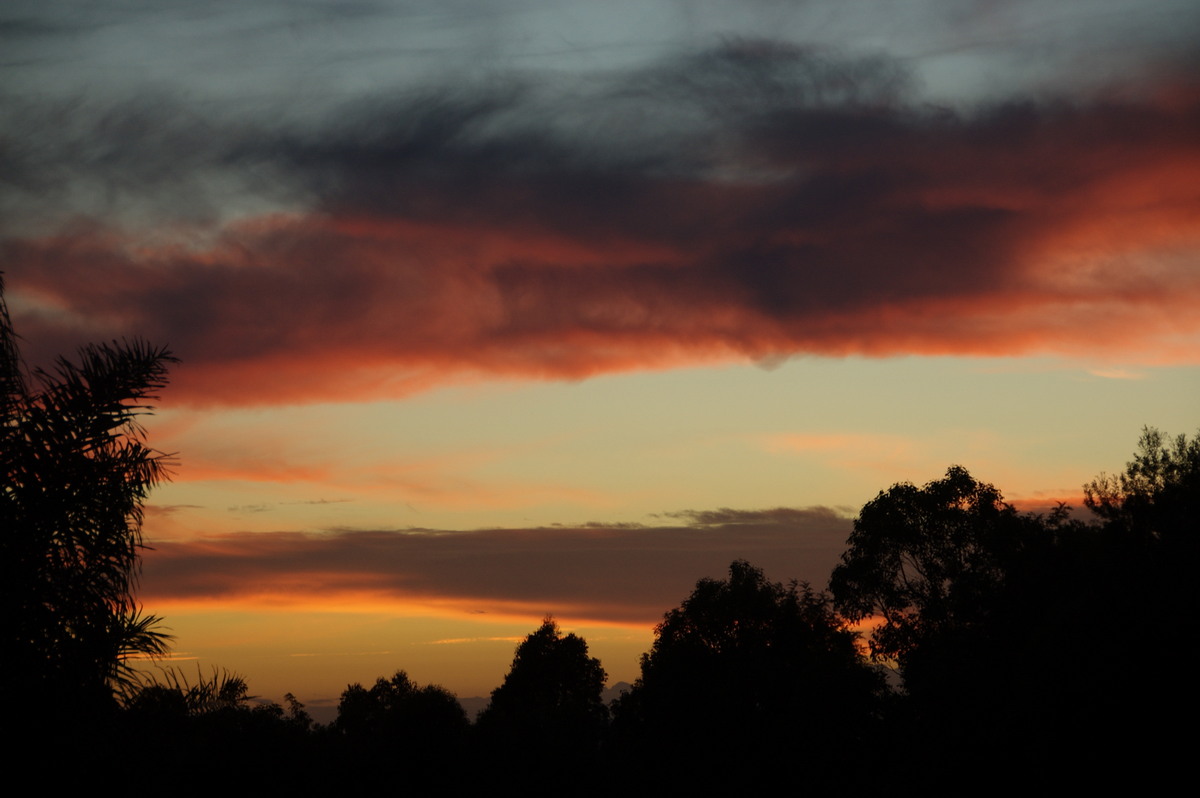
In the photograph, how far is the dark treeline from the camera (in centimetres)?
1471

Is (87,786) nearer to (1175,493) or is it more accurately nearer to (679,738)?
(1175,493)

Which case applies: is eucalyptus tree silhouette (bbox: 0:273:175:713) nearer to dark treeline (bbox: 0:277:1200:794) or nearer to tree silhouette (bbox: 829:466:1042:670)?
dark treeline (bbox: 0:277:1200:794)

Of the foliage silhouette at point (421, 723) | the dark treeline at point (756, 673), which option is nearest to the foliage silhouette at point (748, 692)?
the dark treeline at point (756, 673)

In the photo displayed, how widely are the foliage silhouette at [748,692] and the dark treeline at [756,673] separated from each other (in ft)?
0.48

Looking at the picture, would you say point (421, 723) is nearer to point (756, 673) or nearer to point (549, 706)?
point (549, 706)

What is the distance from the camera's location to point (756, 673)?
60562 mm

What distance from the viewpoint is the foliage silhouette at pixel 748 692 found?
A: 181ft

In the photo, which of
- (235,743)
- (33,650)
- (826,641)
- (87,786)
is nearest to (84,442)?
(33,650)

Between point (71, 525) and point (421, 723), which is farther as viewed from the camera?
Result: point (421, 723)

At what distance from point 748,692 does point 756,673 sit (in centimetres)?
130

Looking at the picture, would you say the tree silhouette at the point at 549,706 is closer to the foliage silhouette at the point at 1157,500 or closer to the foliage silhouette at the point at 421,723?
the foliage silhouette at the point at 421,723

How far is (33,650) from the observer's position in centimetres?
1384

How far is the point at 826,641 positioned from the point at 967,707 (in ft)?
87.9

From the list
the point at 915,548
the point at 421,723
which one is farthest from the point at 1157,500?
the point at 421,723
